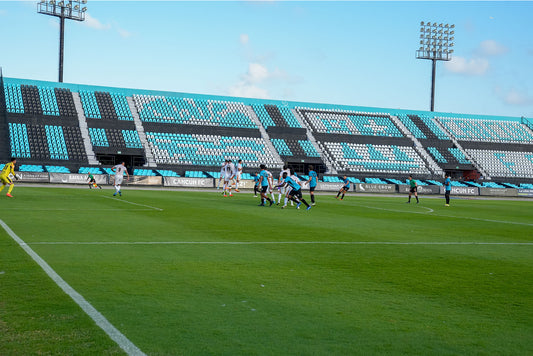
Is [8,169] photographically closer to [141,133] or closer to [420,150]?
[141,133]

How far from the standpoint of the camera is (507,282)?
8641 millimetres

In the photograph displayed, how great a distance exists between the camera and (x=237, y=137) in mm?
59281

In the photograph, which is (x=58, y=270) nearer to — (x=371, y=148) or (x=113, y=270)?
(x=113, y=270)

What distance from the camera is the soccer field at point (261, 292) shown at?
5285mm

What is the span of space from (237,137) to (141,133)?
9.68 metres

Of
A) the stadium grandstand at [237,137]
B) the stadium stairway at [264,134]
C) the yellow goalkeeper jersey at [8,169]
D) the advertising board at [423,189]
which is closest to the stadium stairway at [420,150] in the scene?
the stadium grandstand at [237,137]

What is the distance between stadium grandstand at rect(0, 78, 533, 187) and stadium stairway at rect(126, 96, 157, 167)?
10 cm

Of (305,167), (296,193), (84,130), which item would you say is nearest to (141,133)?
(84,130)

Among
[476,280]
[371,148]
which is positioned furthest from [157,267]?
[371,148]

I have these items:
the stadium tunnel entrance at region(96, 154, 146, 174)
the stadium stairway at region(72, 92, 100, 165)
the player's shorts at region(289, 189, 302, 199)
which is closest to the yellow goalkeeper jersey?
the player's shorts at region(289, 189, 302, 199)

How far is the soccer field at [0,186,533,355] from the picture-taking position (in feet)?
17.3

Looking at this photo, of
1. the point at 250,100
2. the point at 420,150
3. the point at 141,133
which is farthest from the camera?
the point at 250,100

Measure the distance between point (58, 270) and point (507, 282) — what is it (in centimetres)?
659

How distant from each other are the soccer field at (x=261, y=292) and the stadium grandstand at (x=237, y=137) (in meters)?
38.2
